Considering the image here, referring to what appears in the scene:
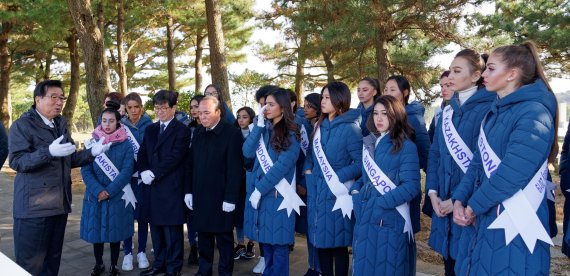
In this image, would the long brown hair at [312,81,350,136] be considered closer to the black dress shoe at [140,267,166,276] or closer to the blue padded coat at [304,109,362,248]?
the blue padded coat at [304,109,362,248]

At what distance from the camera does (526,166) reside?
1982 mm

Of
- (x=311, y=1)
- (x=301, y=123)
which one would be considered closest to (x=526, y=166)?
(x=301, y=123)

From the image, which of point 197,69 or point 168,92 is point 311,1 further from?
point 197,69

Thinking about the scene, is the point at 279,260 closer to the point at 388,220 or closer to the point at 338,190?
the point at 338,190

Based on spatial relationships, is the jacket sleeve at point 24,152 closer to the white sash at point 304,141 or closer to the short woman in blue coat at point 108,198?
the short woman in blue coat at point 108,198

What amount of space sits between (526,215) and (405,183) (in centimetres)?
89

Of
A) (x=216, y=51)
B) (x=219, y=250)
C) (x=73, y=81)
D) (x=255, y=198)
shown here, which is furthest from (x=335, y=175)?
(x=73, y=81)

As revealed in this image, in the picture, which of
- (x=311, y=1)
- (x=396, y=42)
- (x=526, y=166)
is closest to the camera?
(x=526, y=166)

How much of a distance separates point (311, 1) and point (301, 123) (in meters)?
4.95

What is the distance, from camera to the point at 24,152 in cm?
301

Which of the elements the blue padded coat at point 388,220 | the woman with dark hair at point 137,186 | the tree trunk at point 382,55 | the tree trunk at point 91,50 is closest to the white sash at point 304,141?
the blue padded coat at point 388,220

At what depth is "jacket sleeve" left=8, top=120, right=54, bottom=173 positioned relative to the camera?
2924mm

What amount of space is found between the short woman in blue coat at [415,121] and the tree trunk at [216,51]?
5.23 meters

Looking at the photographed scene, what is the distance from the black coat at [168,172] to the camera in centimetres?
379
